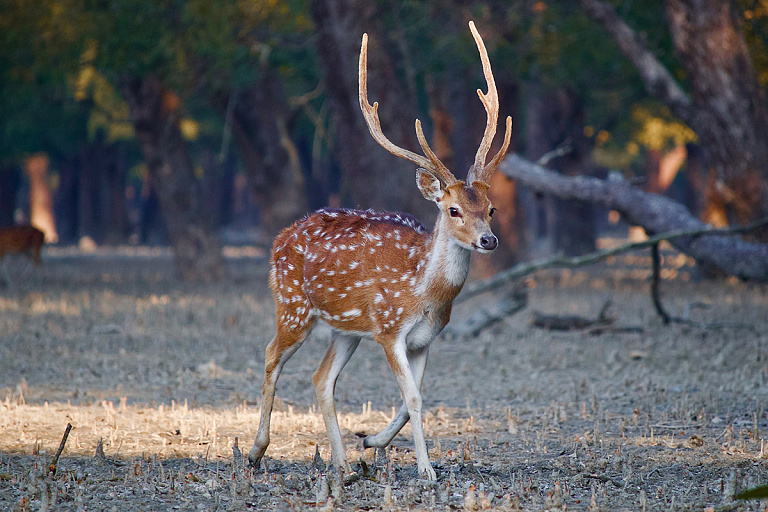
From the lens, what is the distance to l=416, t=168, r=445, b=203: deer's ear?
18.3 ft

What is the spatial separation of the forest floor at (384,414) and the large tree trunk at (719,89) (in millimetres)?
1810

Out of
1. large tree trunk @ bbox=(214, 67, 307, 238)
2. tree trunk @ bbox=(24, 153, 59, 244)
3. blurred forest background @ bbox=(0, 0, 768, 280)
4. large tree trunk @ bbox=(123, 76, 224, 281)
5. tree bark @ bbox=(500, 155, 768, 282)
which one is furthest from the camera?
tree trunk @ bbox=(24, 153, 59, 244)

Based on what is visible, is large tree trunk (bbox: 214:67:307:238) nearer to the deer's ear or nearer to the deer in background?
the deer in background

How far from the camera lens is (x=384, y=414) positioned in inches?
276

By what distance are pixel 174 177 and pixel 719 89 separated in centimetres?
1012

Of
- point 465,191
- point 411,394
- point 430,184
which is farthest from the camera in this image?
point 430,184

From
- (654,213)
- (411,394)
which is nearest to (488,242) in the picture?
(411,394)

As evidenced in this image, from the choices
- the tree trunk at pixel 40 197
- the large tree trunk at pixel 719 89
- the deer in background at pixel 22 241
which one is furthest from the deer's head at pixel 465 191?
the tree trunk at pixel 40 197

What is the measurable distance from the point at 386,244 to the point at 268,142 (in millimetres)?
14254

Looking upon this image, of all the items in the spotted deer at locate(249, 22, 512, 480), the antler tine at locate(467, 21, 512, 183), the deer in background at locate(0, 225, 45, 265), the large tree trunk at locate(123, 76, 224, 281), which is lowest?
the spotted deer at locate(249, 22, 512, 480)

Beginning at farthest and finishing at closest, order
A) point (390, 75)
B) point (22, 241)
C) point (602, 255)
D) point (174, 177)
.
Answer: point (174, 177) → point (22, 241) → point (390, 75) → point (602, 255)

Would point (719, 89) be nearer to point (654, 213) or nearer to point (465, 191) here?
point (654, 213)

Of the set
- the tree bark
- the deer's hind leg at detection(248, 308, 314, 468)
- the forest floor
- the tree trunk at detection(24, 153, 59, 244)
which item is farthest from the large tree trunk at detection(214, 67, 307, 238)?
the tree trunk at detection(24, 153, 59, 244)

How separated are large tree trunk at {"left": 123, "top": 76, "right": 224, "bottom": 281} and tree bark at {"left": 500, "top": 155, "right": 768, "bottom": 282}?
23.5 ft
